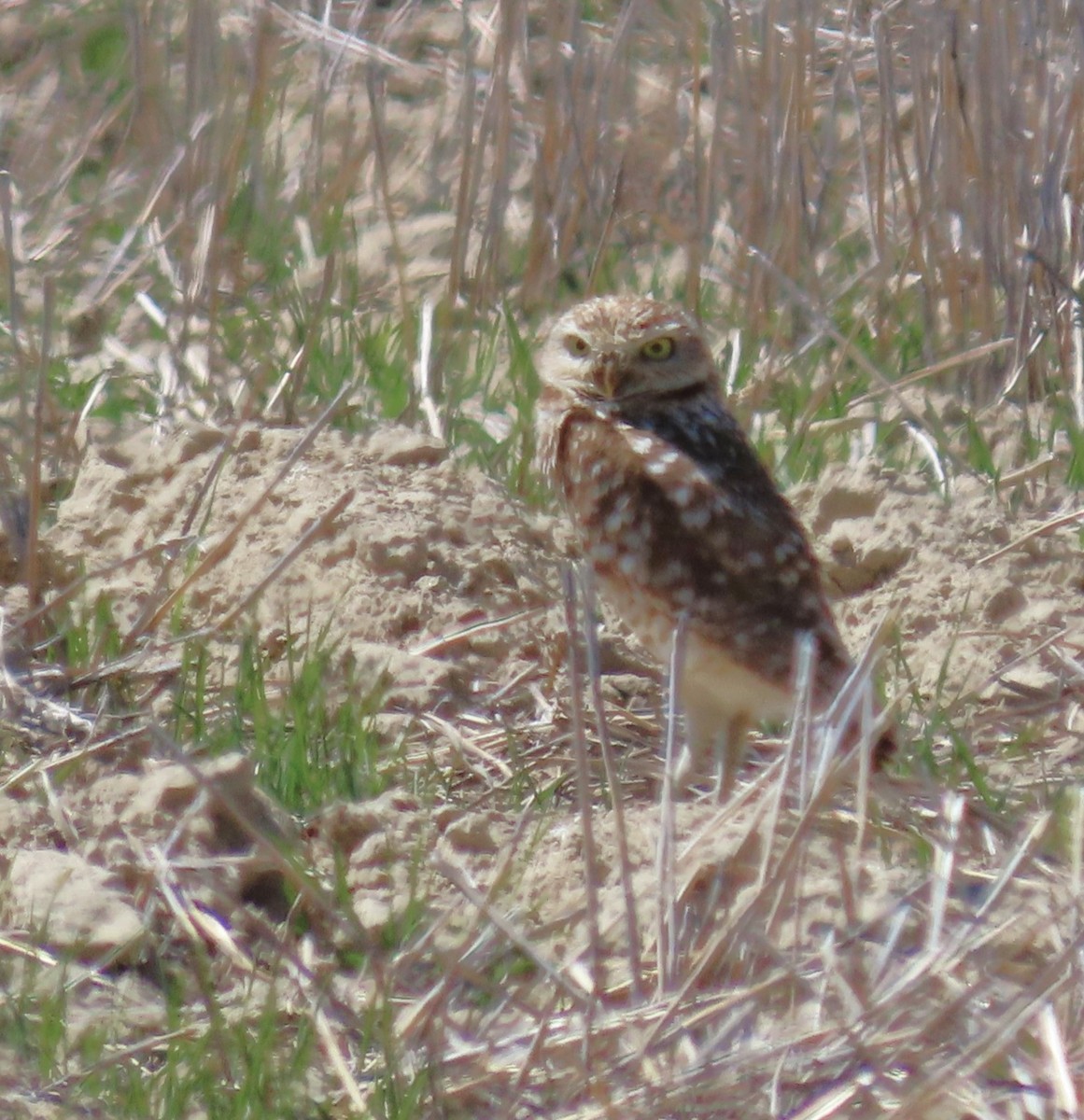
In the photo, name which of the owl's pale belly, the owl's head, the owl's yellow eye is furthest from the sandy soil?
the owl's yellow eye

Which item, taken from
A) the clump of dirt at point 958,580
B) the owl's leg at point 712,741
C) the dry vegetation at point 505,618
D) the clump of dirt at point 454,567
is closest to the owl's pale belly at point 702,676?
the owl's leg at point 712,741

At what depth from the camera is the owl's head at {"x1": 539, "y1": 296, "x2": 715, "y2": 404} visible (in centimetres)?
407

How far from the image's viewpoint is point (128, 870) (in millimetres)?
3174

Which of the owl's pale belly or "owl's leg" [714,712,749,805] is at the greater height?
the owl's pale belly

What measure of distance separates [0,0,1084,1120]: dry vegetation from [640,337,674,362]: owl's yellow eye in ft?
1.90

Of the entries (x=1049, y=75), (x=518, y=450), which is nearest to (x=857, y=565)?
(x=518, y=450)

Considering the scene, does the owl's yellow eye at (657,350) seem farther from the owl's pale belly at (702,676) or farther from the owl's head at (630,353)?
the owl's pale belly at (702,676)

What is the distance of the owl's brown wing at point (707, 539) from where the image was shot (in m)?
3.65

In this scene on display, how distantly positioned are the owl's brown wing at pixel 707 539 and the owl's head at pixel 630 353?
0.49 feet

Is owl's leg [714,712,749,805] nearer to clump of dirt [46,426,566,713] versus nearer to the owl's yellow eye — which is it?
clump of dirt [46,426,566,713]

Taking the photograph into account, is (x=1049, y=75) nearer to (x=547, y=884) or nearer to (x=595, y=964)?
(x=547, y=884)

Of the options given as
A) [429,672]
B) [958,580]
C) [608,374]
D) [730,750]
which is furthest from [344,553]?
[958,580]

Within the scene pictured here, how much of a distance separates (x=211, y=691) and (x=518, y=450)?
4.71ft

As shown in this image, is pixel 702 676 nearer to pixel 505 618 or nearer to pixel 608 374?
pixel 505 618
